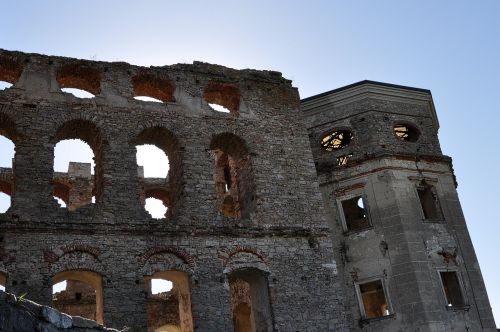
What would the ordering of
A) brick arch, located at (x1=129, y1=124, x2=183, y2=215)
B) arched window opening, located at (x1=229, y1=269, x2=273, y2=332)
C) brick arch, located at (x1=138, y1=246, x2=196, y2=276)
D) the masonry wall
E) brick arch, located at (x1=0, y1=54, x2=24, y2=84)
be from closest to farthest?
1. the masonry wall
2. brick arch, located at (x1=138, y1=246, x2=196, y2=276)
3. arched window opening, located at (x1=229, y1=269, x2=273, y2=332)
4. brick arch, located at (x1=0, y1=54, x2=24, y2=84)
5. brick arch, located at (x1=129, y1=124, x2=183, y2=215)

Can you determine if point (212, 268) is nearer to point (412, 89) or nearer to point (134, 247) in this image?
point (134, 247)

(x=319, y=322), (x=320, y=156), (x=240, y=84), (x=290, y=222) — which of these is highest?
(x=240, y=84)

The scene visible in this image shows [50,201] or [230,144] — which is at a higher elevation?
[230,144]

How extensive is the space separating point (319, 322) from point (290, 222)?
8.23 ft

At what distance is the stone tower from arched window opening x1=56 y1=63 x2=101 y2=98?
254 inches

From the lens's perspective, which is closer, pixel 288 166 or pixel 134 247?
pixel 134 247

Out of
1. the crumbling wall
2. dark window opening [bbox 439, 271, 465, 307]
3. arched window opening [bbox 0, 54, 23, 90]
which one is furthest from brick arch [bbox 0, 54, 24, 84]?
dark window opening [bbox 439, 271, 465, 307]

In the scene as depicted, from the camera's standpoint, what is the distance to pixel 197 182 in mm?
14914

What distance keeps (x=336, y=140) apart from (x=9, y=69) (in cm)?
950

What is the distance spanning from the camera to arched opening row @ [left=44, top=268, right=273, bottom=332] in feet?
44.5

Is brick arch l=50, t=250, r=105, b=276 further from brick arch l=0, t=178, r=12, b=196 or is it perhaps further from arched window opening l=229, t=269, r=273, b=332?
brick arch l=0, t=178, r=12, b=196

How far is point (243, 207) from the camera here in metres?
15.9

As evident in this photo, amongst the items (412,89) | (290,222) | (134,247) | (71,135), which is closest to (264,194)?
(290,222)

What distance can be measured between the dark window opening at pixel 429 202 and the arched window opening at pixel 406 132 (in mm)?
1691
